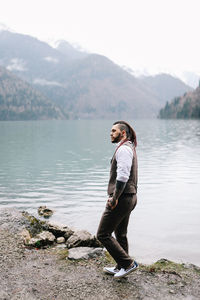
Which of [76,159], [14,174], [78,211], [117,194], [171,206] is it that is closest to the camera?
[117,194]

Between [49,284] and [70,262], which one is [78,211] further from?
[49,284]

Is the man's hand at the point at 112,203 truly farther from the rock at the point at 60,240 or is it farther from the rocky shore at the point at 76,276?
the rock at the point at 60,240

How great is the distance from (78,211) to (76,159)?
89.2ft

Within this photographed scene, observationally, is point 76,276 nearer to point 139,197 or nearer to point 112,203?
point 112,203

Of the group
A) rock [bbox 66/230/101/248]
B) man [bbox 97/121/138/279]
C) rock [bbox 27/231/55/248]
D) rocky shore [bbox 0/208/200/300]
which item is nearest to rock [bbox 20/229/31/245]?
rocky shore [bbox 0/208/200/300]

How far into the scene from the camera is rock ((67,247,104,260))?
9344mm

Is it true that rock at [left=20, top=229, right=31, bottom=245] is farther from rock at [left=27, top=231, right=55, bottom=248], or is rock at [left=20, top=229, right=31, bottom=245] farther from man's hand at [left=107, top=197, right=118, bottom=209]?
man's hand at [left=107, top=197, right=118, bottom=209]

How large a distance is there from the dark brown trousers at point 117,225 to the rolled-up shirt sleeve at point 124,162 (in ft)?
2.14

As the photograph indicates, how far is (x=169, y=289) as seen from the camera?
7445 mm

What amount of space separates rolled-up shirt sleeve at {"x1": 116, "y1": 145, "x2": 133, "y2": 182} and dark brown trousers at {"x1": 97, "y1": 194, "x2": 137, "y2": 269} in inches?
25.6

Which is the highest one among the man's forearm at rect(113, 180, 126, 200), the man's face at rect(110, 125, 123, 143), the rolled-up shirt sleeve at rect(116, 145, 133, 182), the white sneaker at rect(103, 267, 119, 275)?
the man's face at rect(110, 125, 123, 143)

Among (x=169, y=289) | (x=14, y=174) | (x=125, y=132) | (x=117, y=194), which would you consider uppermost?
(x=125, y=132)

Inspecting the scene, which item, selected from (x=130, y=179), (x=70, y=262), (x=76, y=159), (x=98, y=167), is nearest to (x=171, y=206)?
(x=70, y=262)

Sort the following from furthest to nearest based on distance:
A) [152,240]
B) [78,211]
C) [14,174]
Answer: [14,174]
[78,211]
[152,240]
